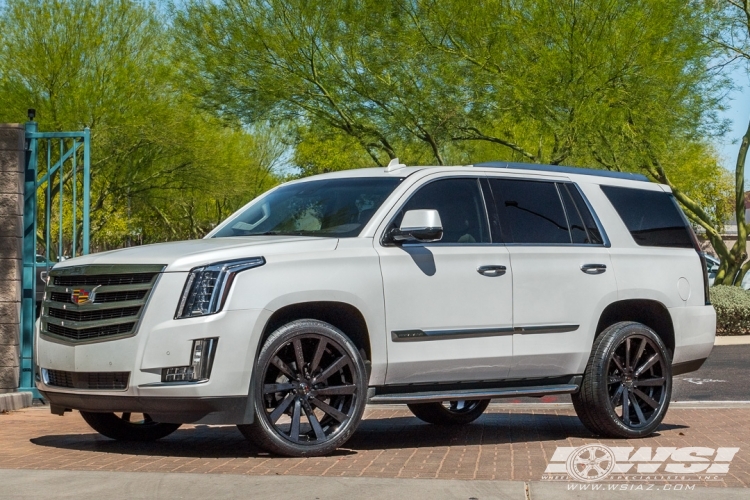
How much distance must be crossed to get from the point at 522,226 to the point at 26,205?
5307 millimetres

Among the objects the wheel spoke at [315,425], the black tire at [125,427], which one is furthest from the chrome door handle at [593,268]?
the black tire at [125,427]

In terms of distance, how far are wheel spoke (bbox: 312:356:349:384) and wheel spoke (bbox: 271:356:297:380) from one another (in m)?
0.14

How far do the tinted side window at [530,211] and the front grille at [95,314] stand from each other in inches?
111

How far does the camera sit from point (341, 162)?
47875 mm

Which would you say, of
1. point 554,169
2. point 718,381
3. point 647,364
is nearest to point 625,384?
point 647,364

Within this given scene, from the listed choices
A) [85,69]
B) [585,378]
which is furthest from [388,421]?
[85,69]

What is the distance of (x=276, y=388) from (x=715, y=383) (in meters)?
9.02

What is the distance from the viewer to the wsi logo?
7.50 metres

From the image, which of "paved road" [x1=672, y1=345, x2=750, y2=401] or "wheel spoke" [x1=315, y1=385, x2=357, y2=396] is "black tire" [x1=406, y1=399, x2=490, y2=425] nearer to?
"wheel spoke" [x1=315, y1=385, x2=357, y2=396]

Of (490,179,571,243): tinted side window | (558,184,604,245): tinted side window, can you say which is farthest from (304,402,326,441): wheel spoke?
(558,184,604,245): tinted side window

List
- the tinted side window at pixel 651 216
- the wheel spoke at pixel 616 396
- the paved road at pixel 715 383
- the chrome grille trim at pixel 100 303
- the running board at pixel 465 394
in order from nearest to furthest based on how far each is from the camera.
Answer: the chrome grille trim at pixel 100 303, the running board at pixel 465 394, the wheel spoke at pixel 616 396, the tinted side window at pixel 651 216, the paved road at pixel 715 383

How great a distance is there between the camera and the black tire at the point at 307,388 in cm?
788

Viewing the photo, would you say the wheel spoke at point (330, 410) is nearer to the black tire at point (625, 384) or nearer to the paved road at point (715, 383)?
the black tire at point (625, 384)

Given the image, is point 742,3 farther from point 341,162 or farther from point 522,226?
point 522,226
